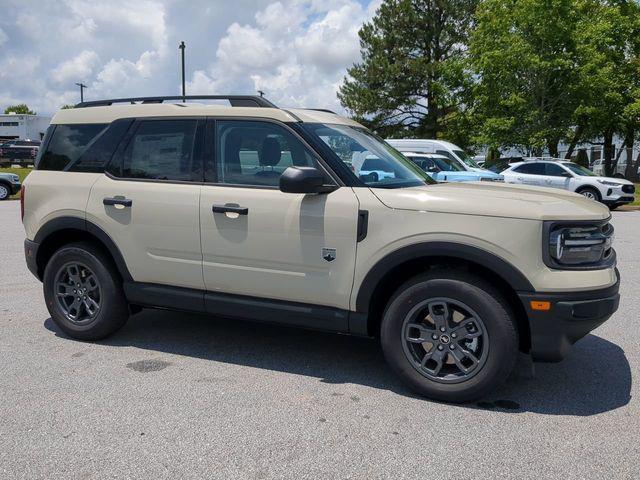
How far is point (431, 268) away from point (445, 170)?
14.2m

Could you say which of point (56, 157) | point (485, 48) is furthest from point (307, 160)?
point (485, 48)

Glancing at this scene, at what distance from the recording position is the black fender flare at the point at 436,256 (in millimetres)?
3375

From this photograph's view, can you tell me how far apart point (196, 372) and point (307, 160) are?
1.67 meters

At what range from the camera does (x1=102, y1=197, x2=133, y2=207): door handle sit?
4.41 m

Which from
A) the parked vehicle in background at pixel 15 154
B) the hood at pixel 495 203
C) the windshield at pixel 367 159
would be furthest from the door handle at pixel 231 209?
the parked vehicle in background at pixel 15 154

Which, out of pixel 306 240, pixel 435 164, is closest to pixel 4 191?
pixel 435 164

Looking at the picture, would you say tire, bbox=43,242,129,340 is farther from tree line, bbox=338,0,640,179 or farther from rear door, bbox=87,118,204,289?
tree line, bbox=338,0,640,179

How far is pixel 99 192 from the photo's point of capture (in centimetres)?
455

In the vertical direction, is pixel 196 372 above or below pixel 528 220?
below

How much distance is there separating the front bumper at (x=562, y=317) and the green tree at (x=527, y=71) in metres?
23.9

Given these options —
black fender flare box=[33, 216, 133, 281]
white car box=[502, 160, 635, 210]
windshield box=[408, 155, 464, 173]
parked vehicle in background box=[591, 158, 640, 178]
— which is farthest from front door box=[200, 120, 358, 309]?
parked vehicle in background box=[591, 158, 640, 178]

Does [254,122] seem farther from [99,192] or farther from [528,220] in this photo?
Answer: [528,220]

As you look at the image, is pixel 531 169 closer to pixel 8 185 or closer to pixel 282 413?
pixel 282 413

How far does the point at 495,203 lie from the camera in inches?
137
